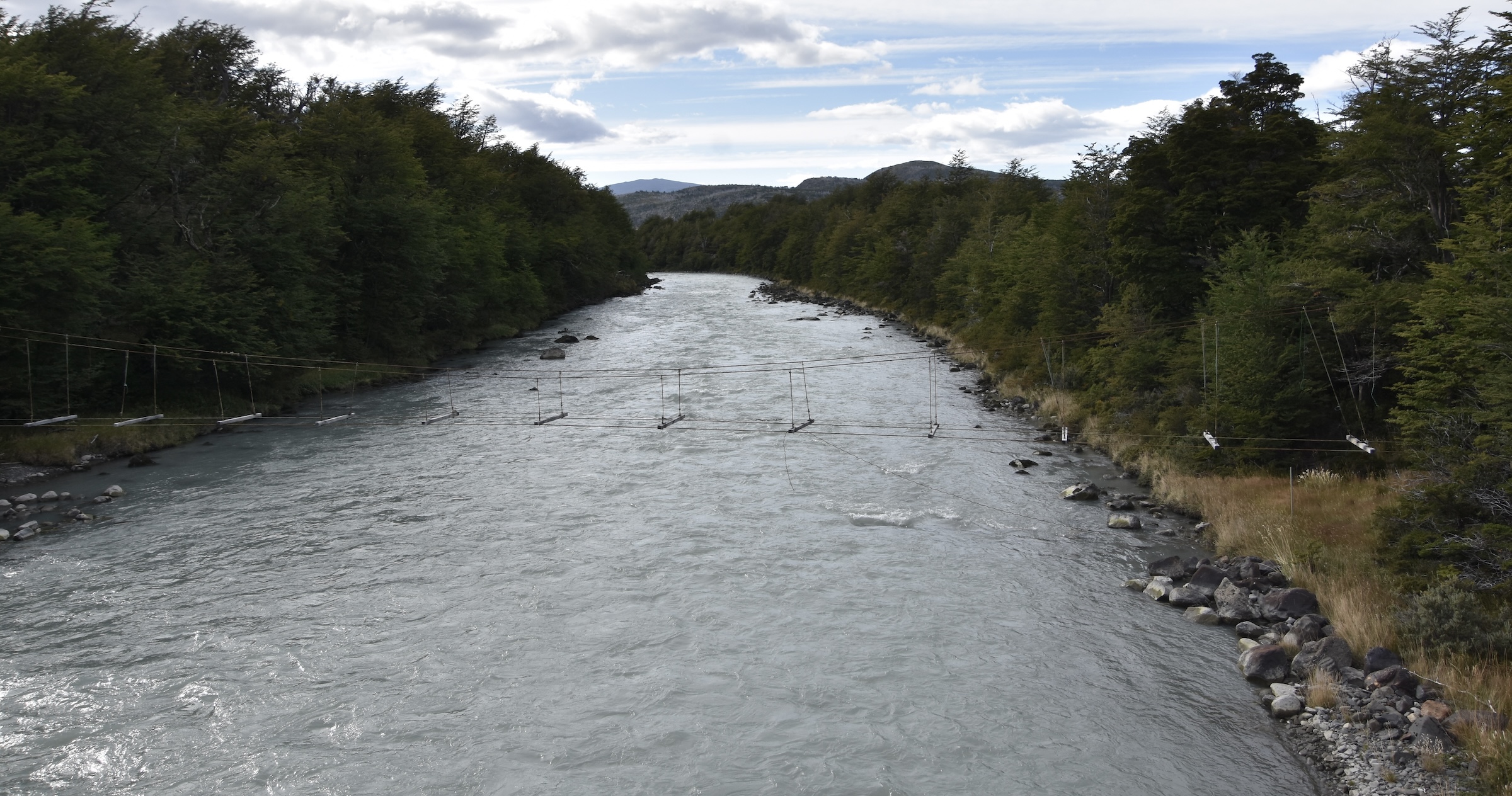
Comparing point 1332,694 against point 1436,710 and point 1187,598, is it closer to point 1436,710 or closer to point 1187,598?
point 1436,710

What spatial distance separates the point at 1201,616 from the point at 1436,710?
4.77 meters

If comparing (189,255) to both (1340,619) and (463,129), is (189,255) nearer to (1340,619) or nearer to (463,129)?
(1340,619)

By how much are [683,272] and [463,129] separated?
89.6 meters

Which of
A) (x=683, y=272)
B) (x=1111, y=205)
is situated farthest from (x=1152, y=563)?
(x=683, y=272)

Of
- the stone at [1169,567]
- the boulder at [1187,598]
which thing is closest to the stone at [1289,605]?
the boulder at [1187,598]

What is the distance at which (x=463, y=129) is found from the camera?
8581cm

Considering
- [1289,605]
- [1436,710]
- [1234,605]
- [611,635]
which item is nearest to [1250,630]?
[1234,605]

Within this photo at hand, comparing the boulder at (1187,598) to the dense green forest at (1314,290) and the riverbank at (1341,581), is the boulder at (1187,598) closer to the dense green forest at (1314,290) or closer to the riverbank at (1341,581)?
the riverbank at (1341,581)

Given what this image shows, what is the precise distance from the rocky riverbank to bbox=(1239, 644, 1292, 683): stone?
0.6 inches

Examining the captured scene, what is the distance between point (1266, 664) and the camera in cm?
1477

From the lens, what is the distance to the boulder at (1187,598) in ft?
57.6

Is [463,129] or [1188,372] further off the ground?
[463,129]

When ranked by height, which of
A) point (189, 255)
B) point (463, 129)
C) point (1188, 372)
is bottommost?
point (1188, 372)

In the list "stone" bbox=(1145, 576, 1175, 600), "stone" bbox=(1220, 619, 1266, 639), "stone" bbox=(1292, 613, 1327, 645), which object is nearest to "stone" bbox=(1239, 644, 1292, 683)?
"stone" bbox=(1292, 613, 1327, 645)
